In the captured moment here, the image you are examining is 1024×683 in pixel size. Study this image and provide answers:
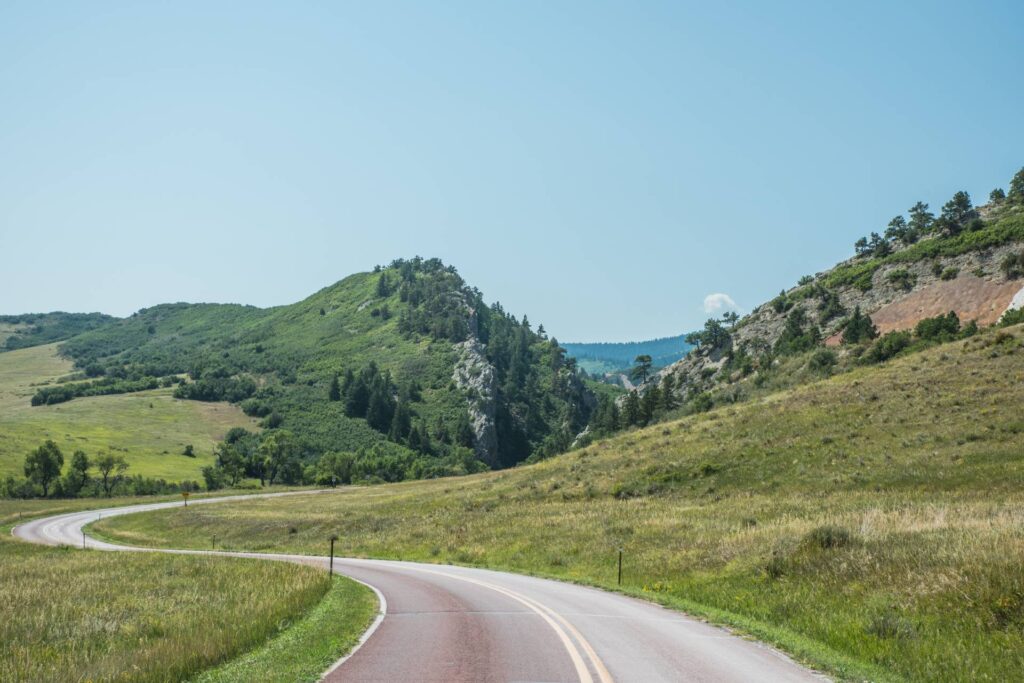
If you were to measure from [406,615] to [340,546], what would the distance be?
31.9 metres

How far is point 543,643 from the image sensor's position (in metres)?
13.7

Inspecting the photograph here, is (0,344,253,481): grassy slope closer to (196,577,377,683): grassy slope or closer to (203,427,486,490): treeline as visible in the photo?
(203,427,486,490): treeline

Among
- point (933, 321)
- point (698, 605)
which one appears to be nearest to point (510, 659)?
point (698, 605)

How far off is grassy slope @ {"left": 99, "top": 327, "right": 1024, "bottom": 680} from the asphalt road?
1609 mm

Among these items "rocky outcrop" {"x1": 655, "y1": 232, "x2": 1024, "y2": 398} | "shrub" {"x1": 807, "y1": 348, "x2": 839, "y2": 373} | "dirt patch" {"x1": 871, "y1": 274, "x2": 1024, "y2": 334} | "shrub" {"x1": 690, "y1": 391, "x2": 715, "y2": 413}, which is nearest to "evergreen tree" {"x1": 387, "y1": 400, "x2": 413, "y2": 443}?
"rocky outcrop" {"x1": 655, "y1": 232, "x2": 1024, "y2": 398}

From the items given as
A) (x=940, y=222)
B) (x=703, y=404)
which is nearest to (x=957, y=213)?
(x=940, y=222)

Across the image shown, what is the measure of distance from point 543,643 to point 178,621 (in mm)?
8965

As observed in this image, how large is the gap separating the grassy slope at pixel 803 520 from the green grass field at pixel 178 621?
31.2 feet

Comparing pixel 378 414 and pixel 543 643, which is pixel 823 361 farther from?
pixel 378 414

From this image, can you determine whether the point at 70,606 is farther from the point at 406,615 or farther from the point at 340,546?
the point at 340,546

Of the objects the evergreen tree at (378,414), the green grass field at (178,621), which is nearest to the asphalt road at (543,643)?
the green grass field at (178,621)

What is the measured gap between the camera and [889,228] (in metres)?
140

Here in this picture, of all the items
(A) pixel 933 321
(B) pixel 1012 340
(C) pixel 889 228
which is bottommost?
(B) pixel 1012 340

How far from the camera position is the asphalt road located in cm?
1129
